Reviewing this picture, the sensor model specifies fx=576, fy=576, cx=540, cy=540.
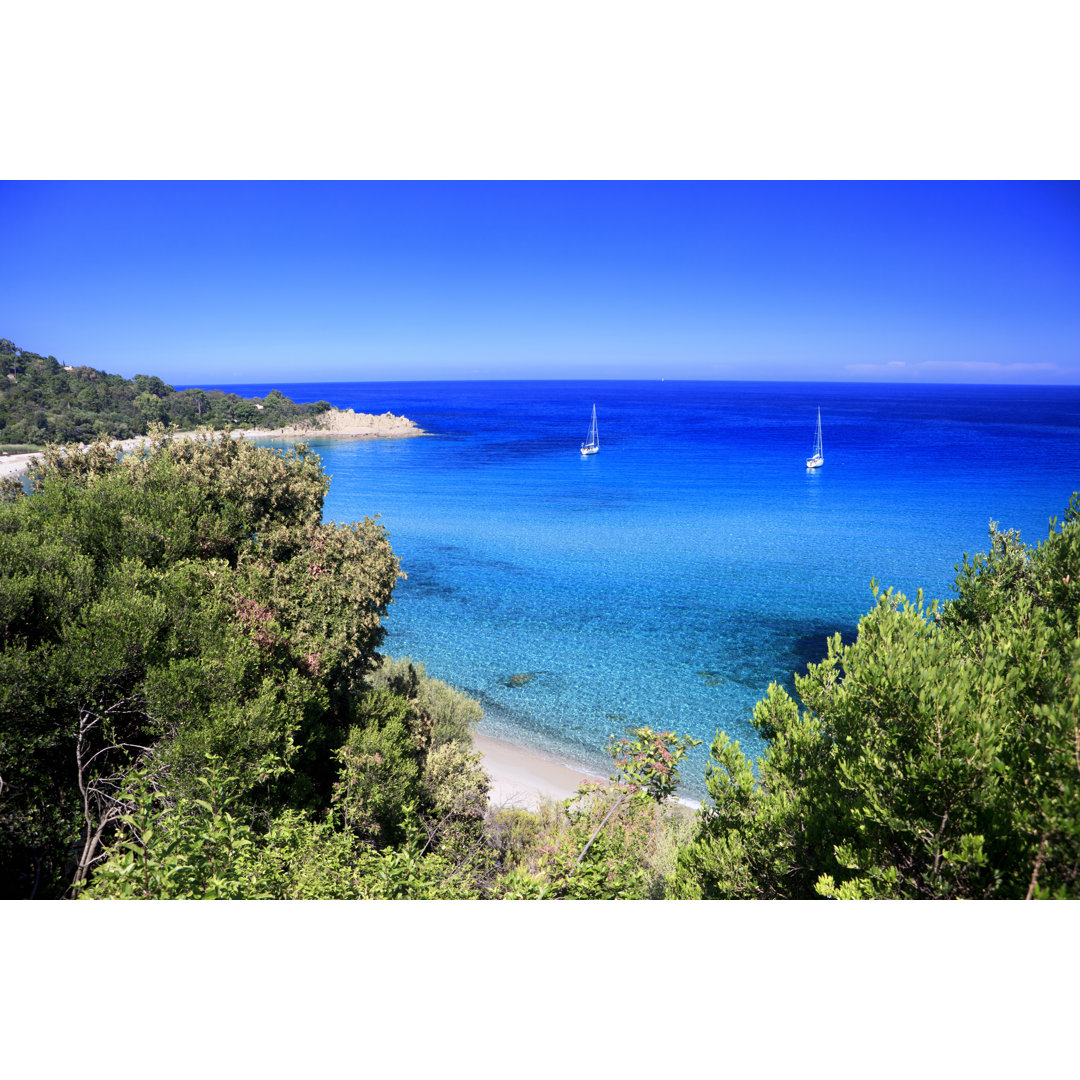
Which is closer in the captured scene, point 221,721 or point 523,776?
point 221,721

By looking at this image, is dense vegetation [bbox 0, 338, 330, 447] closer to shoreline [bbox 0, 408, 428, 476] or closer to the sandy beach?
shoreline [bbox 0, 408, 428, 476]

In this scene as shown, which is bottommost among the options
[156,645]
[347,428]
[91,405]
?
[156,645]

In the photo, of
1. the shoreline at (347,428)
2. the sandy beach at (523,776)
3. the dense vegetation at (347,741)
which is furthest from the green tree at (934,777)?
the shoreline at (347,428)

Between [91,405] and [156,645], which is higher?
[91,405]

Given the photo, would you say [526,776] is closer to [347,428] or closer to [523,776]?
[523,776]

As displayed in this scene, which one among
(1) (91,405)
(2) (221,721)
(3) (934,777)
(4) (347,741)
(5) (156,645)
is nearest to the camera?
(3) (934,777)

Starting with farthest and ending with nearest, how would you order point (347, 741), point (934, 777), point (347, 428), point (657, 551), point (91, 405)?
Answer: 1. point (347, 428)
2. point (91, 405)
3. point (657, 551)
4. point (347, 741)
5. point (934, 777)

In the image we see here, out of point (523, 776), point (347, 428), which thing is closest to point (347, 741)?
point (523, 776)
